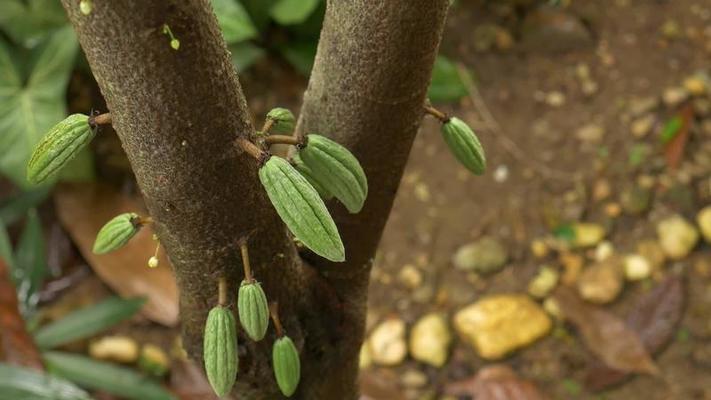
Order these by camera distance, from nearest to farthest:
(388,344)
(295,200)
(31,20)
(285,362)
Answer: (295,200)
(285,362)
(388,344)
(31,20)

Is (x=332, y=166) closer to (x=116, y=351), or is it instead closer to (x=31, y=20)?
(x=116, y=351)

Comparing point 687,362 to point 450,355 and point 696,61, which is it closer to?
point 450,355

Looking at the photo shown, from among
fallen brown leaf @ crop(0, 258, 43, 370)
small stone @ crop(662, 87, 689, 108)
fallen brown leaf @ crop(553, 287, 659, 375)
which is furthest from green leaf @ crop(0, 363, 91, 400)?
small stone @ crop(662, 87, 689, 108)

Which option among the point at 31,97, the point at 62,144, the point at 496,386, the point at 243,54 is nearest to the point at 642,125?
the point at 496,386

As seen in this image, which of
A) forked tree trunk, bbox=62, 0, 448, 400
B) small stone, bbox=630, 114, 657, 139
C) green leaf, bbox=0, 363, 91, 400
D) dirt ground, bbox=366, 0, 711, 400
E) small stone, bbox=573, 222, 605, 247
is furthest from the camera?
small stone, bbox=630, 114, 657, 139

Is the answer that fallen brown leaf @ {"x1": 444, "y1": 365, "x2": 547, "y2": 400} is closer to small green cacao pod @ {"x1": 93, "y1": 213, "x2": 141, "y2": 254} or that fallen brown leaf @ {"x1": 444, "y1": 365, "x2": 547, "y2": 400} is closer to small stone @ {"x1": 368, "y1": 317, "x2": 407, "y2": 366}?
small stone @ {"x1": 368, "y1": 317, "x2": 407, "y2": 366}
